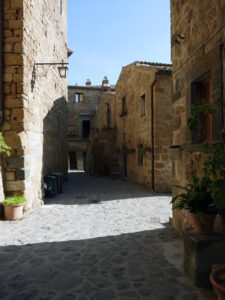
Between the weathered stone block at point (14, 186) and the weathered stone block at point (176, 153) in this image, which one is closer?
the weathered stone block at point (176, 153)

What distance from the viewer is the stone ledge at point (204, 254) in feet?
8.79

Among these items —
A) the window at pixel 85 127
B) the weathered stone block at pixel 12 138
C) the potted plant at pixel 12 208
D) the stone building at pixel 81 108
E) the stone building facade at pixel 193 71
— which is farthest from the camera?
the window at pixel 85 127

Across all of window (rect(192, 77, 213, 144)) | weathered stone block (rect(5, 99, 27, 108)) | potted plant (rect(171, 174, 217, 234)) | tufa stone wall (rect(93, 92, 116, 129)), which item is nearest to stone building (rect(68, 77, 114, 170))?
tufa stone wall (rect(93, 92, 116, 129))

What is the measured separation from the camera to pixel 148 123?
35.0 ft

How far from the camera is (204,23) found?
357 cm

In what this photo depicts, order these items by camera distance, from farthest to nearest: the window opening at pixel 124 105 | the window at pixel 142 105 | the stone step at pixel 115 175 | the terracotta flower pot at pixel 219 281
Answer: the stone step at pixel 115 175 < the window opening at pixel 124 105 < the window at pixel 142 105 < the terracotta flower pot at pixel 219 281

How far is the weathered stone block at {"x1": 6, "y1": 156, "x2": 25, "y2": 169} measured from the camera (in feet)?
19.8

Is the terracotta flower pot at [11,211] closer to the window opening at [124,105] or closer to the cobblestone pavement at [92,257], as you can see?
the cobblestone pavement at [92,257]

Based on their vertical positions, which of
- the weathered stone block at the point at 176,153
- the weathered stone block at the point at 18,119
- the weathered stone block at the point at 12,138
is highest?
the weathered stone block at the point at 18,119

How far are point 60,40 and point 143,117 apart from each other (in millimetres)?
5687

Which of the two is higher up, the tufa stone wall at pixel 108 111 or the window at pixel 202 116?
the tufa stone wall at pixel 108 111

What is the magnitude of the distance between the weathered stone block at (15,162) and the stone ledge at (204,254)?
15.7ft

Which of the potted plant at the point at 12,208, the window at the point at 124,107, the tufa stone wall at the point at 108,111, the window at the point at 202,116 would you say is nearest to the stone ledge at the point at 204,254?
the window at the point at 202,116

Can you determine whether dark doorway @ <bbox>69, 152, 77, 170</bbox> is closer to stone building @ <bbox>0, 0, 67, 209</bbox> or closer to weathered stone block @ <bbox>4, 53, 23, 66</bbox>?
stone building @ <bbox>0, 0, 67, 209</bbox>
